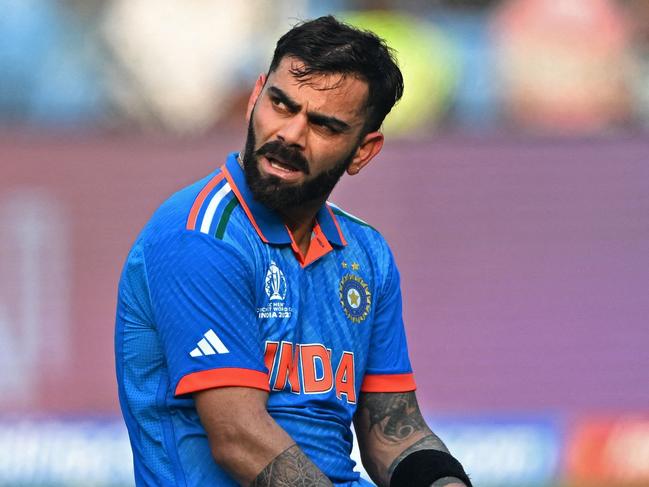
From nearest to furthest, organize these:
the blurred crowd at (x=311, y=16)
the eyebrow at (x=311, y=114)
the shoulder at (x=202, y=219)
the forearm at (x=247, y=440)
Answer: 1. the forearm at (x=247, y=440)
2. the shoulder at (x=202, y=219)
3. the eyebrow at (x=311, y=114)
4. the blurred crowd at (x=311, y=16)

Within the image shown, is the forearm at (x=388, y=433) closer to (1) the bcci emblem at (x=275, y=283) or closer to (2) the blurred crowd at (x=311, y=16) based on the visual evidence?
(1) the bcci emblem at (x=275, y=283)

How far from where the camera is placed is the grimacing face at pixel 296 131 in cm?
296

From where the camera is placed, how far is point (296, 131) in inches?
116

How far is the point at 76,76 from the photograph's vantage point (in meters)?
7.29

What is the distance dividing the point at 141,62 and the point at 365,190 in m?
1.54

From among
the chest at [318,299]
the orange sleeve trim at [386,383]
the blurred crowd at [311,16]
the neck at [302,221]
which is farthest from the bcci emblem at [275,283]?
the blurred crowd at [311,16]

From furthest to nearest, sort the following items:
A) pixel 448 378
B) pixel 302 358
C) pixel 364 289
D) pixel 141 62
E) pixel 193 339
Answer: pixel 141 62 → pixel 448 378 → pixel 364 289 → pixel 302 358 → pixel 193 339

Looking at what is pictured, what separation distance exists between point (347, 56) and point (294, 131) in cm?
23

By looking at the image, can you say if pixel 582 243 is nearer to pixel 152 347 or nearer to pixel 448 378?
pixel 448 378

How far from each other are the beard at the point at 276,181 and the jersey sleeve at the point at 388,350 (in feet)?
1.35

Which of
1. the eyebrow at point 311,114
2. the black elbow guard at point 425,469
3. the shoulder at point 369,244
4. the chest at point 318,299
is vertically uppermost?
the eyebrow at point 311,114

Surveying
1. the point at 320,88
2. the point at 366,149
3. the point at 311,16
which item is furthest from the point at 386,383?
the point at 311,16

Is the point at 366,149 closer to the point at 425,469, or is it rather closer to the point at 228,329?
the point at 228,329

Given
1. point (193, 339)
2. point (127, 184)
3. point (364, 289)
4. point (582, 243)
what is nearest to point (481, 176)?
point (582, 243)
